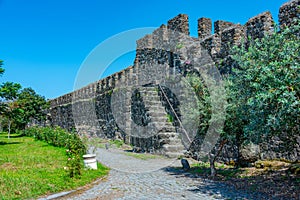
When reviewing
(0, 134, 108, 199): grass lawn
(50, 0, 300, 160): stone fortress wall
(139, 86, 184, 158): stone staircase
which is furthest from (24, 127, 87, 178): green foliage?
(139, 86, 184, 158): stone staircase

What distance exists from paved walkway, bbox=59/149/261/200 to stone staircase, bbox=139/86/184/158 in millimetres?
1858

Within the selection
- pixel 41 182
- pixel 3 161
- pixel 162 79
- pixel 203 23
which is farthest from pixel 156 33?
pixel 41 182

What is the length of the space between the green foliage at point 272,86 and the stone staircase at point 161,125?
5.40 m

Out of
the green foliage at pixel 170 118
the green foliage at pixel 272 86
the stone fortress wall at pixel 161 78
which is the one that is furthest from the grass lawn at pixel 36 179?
the green foliage at pixel 272 86

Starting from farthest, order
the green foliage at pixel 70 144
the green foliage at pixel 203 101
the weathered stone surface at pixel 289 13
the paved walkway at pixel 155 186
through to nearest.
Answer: the green foliage at pixel 70 144, the green foliage at pixel 203 101, the weathered stone surface at pixel 289 13, the paved walkway at pixel 155 186

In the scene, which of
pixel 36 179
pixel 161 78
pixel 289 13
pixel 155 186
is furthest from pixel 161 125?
pixel 289 13

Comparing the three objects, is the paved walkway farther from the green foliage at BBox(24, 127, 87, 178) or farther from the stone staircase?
the stone staircase

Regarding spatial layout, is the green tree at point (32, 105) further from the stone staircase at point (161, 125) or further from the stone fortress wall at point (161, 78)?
the stone staircase at point (161, 125)

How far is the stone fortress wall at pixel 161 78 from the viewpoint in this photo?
932cm

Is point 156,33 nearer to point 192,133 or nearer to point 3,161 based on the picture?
point 192,133

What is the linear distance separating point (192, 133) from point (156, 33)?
5970 millimetres

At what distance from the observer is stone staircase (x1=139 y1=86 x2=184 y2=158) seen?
38.6 ft

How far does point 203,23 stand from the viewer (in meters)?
11.9

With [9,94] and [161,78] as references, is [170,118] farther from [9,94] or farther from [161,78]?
[9,94]
